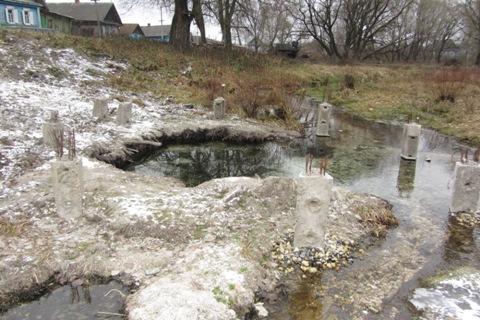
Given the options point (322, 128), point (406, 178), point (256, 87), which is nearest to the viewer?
point (406, 178)

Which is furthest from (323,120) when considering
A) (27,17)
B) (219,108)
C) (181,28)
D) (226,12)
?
(27,17)

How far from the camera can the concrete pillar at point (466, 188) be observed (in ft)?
17.5

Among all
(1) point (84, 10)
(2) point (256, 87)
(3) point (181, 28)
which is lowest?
(2) point (256, 87)

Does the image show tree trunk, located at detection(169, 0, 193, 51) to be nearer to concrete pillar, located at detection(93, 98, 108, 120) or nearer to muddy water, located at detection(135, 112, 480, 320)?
muddy water, located at detection(135, 112, 480, 320)

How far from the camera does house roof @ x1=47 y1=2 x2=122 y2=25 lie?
143ft

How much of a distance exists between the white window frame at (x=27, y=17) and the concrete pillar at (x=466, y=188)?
3481 cm

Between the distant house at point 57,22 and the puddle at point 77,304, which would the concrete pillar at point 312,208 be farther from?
the distant house at point 57,22

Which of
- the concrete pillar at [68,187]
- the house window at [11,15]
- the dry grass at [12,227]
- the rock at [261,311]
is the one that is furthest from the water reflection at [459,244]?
the house window at [11,15]

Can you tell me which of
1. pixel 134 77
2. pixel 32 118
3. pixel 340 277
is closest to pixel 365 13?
pixel 134 77

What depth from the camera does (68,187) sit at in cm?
438

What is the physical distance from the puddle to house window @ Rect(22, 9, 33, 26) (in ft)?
112

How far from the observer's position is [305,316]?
3.31m

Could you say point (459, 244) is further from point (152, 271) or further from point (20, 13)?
point (20, 13)

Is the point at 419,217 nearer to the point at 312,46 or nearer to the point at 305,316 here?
the point at 305,316
